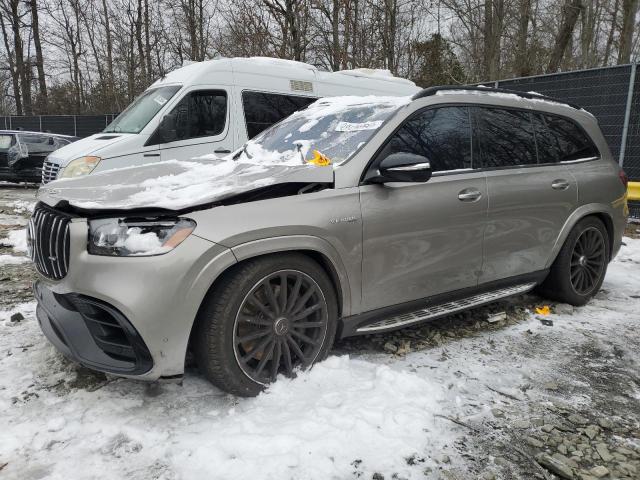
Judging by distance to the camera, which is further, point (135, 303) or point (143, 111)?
point (143, 111)

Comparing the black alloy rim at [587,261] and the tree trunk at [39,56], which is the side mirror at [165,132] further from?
the tree trunk at [39,56]

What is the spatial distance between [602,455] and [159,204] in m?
2.42

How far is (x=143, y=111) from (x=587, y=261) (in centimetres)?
611

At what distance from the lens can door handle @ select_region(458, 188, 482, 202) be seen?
341cm

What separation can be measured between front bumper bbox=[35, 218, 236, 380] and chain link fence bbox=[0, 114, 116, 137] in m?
20.1

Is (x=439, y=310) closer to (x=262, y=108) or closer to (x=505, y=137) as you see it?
(x=505, y=137)

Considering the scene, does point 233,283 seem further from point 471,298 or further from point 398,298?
point 471,298

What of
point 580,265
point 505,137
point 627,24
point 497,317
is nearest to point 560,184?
point 505,137

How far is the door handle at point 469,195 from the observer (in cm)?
341

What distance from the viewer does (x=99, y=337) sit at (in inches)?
95.0

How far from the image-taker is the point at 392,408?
260 centimetres

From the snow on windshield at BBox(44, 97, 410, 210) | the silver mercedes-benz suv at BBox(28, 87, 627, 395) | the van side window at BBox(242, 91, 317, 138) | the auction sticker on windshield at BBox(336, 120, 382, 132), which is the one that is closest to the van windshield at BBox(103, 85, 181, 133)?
the van side window at BBox(242, 91, 317, 138)

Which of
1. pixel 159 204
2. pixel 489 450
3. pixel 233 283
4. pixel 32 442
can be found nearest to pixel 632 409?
pixel 489 450

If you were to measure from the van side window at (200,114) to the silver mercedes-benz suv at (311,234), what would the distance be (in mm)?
3508
